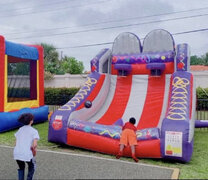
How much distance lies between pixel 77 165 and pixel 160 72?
450 centimetres

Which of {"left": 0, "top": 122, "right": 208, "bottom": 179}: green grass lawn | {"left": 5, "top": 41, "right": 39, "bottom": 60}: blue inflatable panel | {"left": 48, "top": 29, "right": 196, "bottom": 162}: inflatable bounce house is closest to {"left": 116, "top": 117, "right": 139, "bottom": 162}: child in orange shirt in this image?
{"left": 48, "top": 29, "right": 196, "bottom": 162}: inflatable bounce house

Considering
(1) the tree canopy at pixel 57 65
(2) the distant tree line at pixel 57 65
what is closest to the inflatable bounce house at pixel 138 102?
(2) the distant tree line at pixel 57 65

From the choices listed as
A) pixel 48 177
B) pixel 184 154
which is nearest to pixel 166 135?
pixel 184 154

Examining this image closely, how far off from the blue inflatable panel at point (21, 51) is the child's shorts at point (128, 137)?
4.96 m

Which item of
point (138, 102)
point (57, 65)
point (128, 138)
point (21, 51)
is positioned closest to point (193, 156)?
point (128, 138)

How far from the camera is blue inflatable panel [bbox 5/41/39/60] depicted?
883 centimetres

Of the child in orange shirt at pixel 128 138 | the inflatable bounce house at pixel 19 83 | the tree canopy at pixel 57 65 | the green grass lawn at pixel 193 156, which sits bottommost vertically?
the green grass lawn at pixel 193 156

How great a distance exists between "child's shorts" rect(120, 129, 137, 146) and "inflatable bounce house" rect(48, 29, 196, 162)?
11cm

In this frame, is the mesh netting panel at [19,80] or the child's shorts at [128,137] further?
the mesh netting panel at [19,80]

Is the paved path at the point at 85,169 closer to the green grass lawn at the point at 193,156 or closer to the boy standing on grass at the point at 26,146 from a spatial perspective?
the green grass lawn at the point at 193,156

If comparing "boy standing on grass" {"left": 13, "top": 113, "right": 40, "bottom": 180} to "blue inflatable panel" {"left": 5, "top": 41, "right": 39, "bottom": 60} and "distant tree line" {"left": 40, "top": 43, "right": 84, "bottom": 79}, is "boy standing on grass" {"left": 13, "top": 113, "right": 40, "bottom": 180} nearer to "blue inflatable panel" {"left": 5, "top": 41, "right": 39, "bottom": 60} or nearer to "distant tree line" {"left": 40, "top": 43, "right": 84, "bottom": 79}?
"blue inflatable panel" {"left": 5, "top": 41, "right": 39, "bottom": 60}

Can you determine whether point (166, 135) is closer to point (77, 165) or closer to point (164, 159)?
point (164, 159)

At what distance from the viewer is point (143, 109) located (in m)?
7.85

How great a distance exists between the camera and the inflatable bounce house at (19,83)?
841cm
